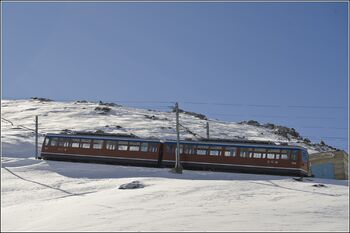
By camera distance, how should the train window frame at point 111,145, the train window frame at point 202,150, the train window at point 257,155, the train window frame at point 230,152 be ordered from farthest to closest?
the train window frame at point 111,145 < the train window frame at point 202,150 < the train window frame at point 230,152 < the train window at point 257,155

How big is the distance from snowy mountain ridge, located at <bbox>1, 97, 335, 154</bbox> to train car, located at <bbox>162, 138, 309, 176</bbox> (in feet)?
73.3

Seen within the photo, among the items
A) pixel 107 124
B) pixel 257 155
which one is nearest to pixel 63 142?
pixel 257 155

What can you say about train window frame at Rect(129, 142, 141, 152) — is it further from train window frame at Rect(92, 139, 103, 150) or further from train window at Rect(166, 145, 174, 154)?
train window frame at Rect(92, 139, 103, 150)

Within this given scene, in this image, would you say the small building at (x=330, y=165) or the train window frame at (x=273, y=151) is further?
the small building at (x=330, y=165)

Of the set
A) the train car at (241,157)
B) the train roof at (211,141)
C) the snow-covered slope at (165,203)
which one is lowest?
the snow-covered slope at (165,203)

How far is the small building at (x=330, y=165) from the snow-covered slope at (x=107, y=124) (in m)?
23.0

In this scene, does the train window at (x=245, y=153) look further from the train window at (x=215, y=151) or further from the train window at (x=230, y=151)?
the train window at (x=215, y=151)

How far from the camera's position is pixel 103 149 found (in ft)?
147

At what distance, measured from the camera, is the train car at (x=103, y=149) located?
142ft

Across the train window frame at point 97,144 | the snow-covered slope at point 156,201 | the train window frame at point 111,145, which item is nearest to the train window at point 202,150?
the snow-covered slope at point 156,201

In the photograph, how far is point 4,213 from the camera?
23344mm

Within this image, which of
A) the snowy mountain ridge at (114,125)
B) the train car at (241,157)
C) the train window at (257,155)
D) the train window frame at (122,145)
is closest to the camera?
the train car at (241,157)

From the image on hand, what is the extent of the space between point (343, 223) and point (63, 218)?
37.3 feet

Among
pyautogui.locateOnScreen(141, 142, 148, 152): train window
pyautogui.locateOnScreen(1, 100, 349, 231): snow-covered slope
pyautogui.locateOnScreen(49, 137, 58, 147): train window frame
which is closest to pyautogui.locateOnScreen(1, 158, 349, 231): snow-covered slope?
pyautogui.locateOnScreen(1, 100, 349, 231): snow-covered slope
